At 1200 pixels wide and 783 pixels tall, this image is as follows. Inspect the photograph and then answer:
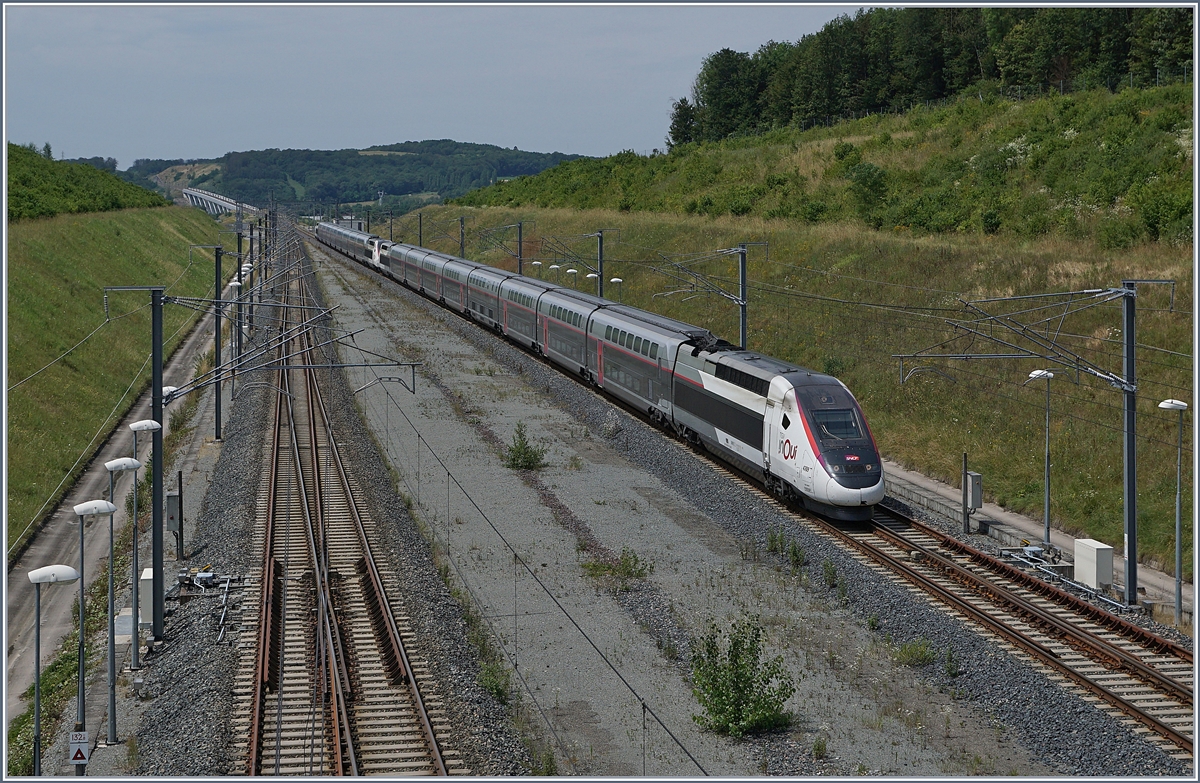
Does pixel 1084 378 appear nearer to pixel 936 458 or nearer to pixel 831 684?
pixel 936 458

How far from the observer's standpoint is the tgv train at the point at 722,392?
27.5m

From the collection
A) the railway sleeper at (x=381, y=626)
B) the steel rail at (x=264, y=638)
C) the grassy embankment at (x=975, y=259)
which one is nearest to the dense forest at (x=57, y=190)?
the grassy embankment at (x=975, y=259)

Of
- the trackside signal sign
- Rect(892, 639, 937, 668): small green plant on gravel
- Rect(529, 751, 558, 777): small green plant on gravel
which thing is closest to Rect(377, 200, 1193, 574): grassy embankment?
Rect(892, 639, 937, 668): small green plant on gravel

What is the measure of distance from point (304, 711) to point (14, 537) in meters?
16.0

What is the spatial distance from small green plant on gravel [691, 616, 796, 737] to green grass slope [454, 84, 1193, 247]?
108 ft

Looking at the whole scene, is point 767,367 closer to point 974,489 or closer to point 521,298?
point 974,489

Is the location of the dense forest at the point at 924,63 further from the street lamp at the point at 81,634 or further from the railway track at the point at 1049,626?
the street lamp at the point at 81,634

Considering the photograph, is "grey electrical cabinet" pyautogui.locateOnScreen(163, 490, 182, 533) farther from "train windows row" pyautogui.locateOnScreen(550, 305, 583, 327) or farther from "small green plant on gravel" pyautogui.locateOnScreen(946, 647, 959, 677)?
"train windows row" pyautogui.locateOnScreen(550, 305, 583, 327)

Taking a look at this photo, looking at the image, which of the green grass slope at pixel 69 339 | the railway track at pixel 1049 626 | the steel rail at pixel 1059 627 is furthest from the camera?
the green grass slope at pixel 69 339

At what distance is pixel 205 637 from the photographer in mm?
21828

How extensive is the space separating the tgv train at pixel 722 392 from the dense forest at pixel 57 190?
153ft

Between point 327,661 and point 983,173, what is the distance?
50.8 meters

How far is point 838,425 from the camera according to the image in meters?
27.8

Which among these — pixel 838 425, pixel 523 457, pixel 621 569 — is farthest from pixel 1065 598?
pixel 523 457
